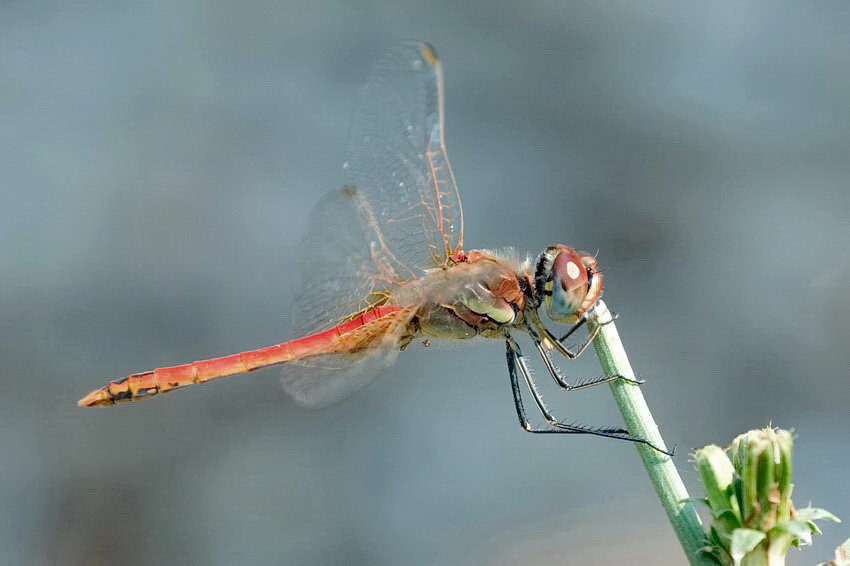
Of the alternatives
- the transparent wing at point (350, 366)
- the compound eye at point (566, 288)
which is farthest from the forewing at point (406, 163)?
the compound eye at point (566, 288)

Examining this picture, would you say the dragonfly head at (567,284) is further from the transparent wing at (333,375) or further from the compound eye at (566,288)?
the transparent wing at (333,375)

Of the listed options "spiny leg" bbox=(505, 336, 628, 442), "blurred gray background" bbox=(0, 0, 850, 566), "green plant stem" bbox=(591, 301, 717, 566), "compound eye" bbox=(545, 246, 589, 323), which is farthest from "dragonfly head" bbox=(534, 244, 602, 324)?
"blurred gray background" bbox=(0, 0, 850, 566)

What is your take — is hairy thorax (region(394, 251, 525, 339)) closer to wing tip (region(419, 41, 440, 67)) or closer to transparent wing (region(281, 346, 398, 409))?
transparent wing (region(281, 346, 398, 409))

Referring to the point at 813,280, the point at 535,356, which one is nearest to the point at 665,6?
the point at 813,280

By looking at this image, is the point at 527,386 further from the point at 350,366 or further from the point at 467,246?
the point at 467,246

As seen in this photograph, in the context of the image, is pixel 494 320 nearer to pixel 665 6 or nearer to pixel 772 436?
pixel 772 436

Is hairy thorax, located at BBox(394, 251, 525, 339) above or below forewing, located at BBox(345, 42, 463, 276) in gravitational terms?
below
